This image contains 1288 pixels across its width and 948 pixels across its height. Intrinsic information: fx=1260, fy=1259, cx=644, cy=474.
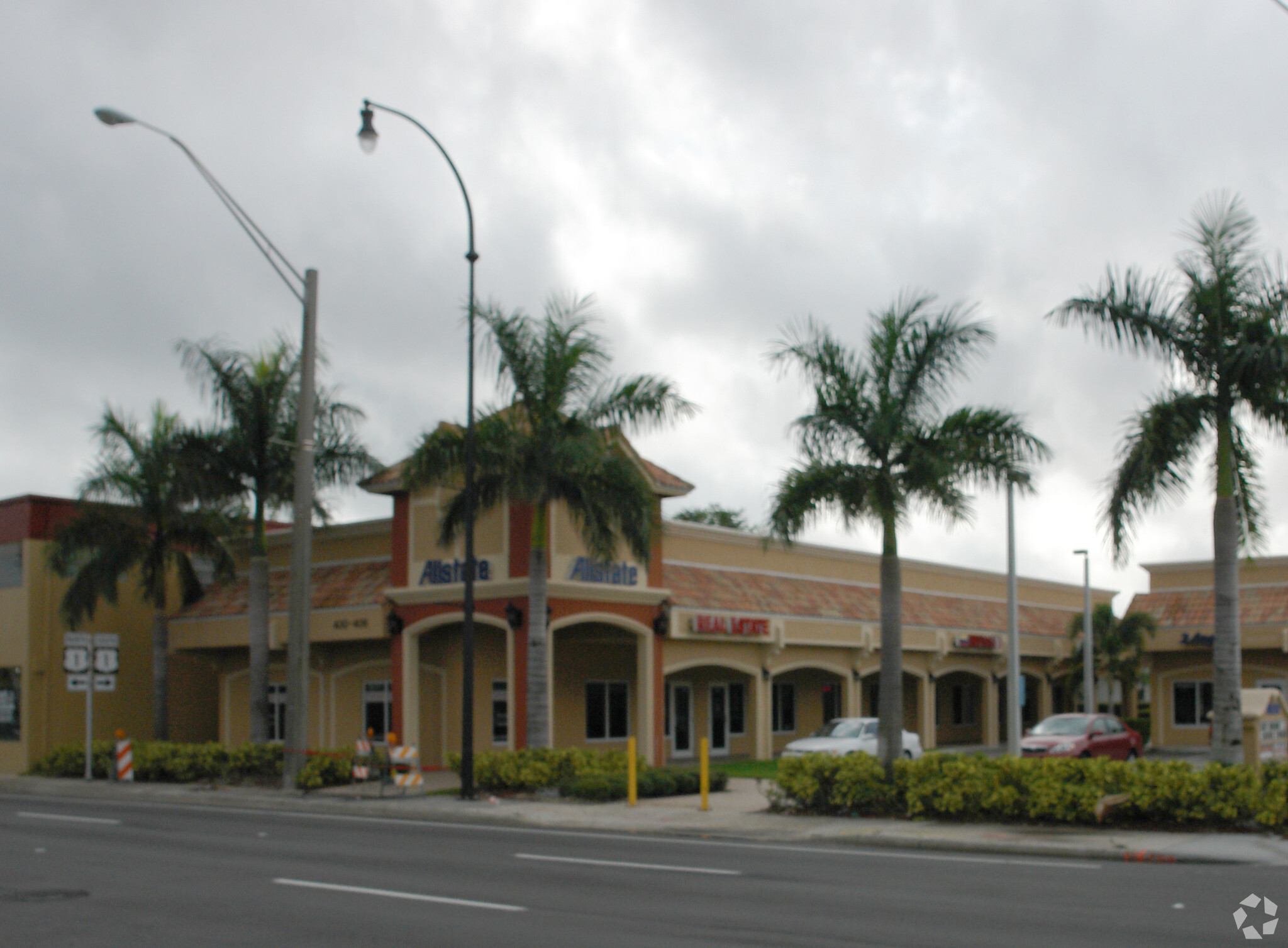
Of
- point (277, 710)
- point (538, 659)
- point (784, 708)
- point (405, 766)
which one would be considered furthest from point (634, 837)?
point (784, 708)

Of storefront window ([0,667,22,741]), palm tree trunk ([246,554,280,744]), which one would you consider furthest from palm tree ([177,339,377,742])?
storefront window ([0,667,22,741])

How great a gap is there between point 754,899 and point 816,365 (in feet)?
33.0

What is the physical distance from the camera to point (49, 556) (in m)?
30.0

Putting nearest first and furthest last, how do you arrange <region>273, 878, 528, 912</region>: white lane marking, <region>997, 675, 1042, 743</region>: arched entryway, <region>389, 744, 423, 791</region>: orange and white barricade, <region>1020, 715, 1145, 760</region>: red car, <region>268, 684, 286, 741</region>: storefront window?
1. <region>273, 878, 528, 912</region>: white lane marking
2. <region>389, 744, 423, 791</region>: orange and white barricade
3. <region>1020, 715, 1145, 760</region>: red car
4. <region>268, 684, 286, 741</region>: storefront window
5. <region>997, 675, 1042, 743</region>: arched entryway

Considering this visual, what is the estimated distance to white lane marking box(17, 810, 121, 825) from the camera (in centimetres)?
1897

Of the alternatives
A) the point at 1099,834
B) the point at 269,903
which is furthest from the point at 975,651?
the point at 269,903

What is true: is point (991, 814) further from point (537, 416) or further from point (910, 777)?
point (537, 416)

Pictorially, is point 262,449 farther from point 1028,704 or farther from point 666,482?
point 1028,704

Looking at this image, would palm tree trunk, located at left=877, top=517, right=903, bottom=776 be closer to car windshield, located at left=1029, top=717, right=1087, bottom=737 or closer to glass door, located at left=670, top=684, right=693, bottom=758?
car windshield, located at left=1029, top=717, right=1087, bottom=737

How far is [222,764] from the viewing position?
26.6 metres

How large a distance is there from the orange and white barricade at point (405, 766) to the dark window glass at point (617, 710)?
931 centimetres

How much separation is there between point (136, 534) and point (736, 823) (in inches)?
723

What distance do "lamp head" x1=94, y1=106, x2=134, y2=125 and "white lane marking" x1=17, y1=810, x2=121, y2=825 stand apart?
10.7 m

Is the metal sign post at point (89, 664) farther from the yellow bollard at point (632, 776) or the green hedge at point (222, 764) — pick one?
the yellow bollard at point (632, 776)
